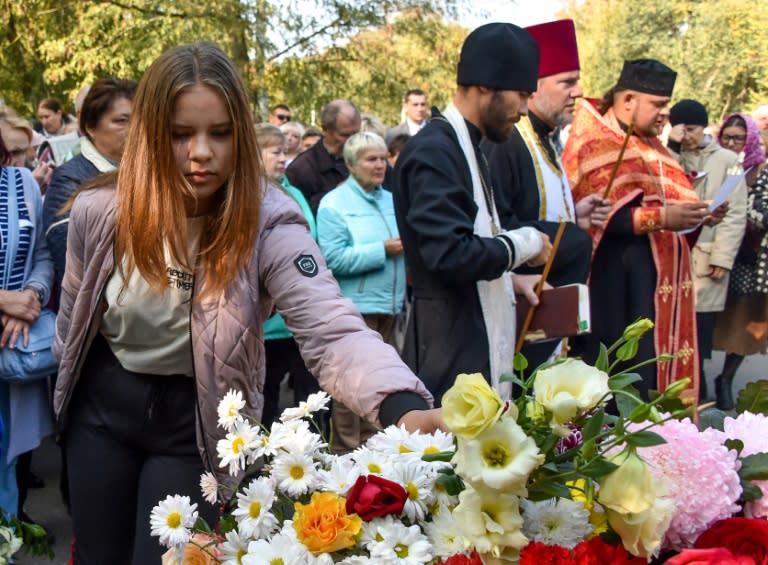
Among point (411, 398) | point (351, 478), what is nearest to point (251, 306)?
point (411, 398)

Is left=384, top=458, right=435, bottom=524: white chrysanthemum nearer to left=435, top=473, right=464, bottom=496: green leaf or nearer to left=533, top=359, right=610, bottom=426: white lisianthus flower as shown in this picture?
left=435, top=473, right=464, bottom=496: green leaf

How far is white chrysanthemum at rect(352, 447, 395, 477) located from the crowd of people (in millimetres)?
404

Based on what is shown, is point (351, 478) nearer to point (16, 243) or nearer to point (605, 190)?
point (16, 243)

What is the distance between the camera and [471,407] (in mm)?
1119

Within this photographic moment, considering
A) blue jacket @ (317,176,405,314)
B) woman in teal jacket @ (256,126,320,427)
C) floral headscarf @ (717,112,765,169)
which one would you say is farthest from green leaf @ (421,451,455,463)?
floral headscarf @ (717,112,765,169)

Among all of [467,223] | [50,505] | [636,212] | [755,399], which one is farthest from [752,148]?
[755,399]

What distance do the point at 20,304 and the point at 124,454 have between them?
1708 millimetres

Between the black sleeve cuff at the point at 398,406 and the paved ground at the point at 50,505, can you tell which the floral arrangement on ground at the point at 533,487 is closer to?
the black sleeve cuff at the point at 398,406

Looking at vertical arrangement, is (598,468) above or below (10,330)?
above

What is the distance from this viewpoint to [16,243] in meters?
4.04

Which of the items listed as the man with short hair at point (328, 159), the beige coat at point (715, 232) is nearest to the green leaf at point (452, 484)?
the man with short hair at point (328, 159)

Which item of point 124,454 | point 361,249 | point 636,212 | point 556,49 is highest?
point 556,49

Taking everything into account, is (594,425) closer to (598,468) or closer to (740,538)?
(598,468)

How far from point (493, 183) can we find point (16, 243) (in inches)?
78.7
